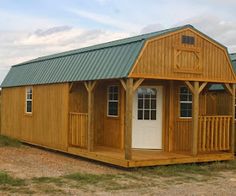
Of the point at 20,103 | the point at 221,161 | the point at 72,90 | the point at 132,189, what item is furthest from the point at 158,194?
the point at 20,103

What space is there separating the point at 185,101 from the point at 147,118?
1369 mm

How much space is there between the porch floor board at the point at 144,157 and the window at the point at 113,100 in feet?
3.93

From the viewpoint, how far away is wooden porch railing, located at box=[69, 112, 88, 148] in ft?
44.0

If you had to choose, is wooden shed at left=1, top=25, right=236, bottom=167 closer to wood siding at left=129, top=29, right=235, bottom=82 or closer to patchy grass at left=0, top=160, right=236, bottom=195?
wood siding at left=129, top=29, right=235, bottom=82

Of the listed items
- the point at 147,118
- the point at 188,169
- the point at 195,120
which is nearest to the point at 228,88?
the point at 195,120

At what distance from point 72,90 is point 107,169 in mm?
3856

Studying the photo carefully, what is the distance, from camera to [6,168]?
451 inches

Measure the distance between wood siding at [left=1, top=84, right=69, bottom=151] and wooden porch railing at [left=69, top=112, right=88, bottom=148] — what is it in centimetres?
21

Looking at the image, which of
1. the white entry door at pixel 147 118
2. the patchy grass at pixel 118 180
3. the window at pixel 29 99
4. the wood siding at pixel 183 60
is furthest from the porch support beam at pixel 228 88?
the window at pixel 29 99

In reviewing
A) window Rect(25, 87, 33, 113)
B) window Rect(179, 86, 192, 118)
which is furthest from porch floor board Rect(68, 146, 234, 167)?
window Rect(25, 87, 33, 113)

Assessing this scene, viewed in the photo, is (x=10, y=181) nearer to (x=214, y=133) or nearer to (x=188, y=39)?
(x=188, y=39)

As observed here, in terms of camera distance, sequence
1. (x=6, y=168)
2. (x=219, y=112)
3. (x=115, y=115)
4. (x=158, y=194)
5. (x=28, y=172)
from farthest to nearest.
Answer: (x=219, y=112) < (x=115, y=115) < (x=6, y=168) < (x=28, y=172) < (x=158, y=194)

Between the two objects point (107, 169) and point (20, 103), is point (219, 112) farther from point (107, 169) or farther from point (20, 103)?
point (20, 103)

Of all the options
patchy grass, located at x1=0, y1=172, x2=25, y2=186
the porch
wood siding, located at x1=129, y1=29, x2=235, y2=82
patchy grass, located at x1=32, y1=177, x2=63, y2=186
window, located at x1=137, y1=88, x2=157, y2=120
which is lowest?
patchy grass, located at x1=32, y1=177, x2=63, y2=186
